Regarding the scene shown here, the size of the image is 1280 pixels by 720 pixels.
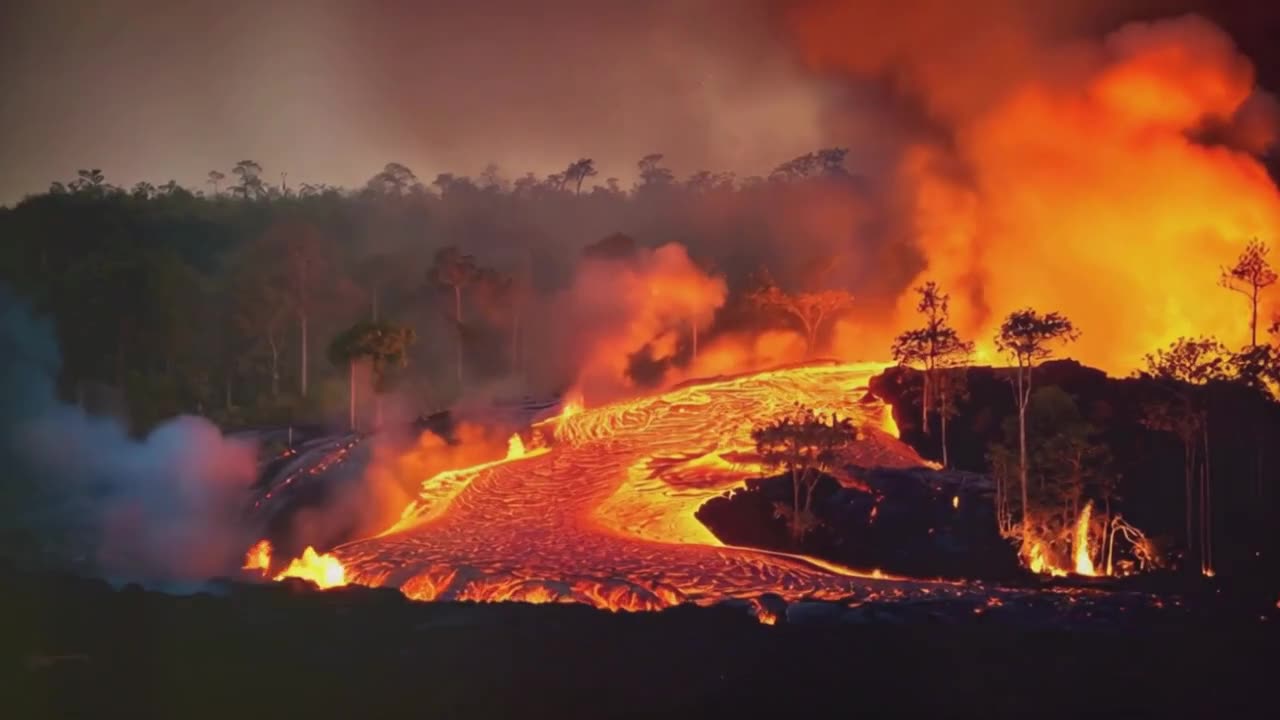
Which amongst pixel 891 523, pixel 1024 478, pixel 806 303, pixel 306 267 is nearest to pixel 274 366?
pixel 306 267

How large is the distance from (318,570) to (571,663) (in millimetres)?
11347

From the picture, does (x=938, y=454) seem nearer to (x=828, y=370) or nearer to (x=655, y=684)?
(x=828, y=370)

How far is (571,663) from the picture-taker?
29016 mm

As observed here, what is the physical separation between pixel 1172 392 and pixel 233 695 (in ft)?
98.4

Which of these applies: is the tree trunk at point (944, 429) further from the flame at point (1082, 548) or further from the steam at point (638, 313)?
the steam at point (638, 313)

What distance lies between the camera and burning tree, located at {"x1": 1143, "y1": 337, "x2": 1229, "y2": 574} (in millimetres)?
38250

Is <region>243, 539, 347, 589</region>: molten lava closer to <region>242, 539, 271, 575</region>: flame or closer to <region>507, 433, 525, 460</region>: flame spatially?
<region>242, 539, 271, 575</region>: flame

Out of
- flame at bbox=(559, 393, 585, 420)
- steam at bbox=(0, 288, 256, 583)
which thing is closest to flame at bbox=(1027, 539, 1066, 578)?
flame at bbox=(559, 393, 585, 420)

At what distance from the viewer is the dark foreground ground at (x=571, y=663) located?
26469 mm

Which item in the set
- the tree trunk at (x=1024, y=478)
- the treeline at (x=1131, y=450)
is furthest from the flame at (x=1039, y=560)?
the tree trunk at (x=1024, y=478)

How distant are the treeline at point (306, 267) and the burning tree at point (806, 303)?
30.4 feet

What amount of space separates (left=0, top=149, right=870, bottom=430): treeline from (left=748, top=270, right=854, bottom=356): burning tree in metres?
9.26

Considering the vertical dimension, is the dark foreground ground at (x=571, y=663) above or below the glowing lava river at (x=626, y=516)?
below

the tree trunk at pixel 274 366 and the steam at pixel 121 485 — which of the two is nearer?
the steam at pixel 121 485
